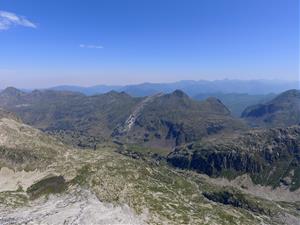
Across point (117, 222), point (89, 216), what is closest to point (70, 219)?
point (89, 216)

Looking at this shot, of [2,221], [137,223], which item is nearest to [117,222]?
[137,223]

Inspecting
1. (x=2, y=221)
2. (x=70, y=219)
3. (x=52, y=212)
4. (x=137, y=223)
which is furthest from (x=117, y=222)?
(x=2, y=221)

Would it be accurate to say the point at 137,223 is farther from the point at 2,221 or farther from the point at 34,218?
the point at 2,221

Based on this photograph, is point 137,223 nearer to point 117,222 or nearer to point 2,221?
point 117,222

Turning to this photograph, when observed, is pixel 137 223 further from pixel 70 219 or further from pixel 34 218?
pixel 34 218

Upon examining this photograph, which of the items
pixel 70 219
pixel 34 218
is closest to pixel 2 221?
pixel 34 218

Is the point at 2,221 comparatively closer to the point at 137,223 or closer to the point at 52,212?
the point at 52,212
